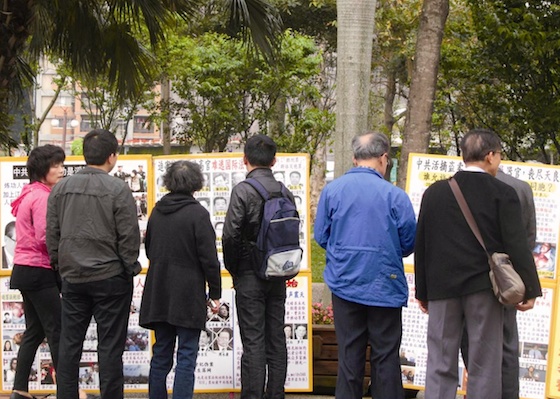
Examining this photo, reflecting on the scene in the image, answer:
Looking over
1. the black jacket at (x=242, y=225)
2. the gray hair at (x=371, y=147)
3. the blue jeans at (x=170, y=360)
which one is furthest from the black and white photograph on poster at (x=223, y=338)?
the gray hair at (x=371, y=147)

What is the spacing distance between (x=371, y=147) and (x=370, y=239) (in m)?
0.57

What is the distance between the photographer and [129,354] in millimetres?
6133

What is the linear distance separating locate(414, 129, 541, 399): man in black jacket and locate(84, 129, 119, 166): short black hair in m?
1.98

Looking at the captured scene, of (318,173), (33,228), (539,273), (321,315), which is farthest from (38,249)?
(318,173)

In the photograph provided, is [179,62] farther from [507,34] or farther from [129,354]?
[129,354]

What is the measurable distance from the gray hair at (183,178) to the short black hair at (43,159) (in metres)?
0.82

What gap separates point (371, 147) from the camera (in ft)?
16.8

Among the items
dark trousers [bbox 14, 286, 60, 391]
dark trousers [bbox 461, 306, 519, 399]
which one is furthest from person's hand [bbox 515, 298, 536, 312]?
dark trousers [bbox 14, 286, 60, 391]

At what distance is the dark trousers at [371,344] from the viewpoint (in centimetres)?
503

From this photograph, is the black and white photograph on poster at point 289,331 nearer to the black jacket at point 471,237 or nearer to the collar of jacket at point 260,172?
the collar of jacket at point 260,172

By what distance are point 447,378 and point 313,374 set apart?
1.64 metres

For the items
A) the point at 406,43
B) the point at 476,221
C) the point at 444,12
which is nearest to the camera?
the point at 476,221

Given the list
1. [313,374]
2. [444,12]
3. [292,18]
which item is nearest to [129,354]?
[313,374]

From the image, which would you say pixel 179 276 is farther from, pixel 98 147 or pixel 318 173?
pixel 318 173
